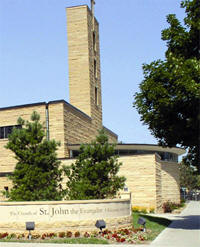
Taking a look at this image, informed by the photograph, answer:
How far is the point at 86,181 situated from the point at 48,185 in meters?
2.17

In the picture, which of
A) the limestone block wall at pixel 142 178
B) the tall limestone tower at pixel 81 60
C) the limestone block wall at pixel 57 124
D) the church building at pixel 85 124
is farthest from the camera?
the tall limestone tower at pixel 81 60

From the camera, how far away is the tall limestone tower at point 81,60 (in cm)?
4097

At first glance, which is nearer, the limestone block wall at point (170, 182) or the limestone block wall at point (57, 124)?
the limestone block wall at point (57, 124)

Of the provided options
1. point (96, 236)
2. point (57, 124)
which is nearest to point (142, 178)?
point (57, 124)

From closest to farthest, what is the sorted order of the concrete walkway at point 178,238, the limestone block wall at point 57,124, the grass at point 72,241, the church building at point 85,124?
the concrete walkway at point 178,238
the grass at point 72,241
the church building at point 85,124
the limestone block wall at point 57,124

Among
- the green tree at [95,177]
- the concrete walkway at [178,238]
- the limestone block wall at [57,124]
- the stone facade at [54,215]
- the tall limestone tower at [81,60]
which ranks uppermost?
the tall limestone tower at [81,60]

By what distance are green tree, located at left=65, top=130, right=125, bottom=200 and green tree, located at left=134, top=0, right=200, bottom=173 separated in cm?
328

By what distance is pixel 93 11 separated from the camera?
4494cm

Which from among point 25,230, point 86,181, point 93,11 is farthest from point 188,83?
point 93,11

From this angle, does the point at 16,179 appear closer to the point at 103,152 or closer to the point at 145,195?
the point at 103,152

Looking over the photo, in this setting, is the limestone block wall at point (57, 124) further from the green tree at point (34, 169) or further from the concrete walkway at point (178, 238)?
the concrete walkway at point (178, 238)

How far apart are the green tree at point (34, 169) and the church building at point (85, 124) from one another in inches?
432

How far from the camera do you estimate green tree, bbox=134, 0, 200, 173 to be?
20391 mm

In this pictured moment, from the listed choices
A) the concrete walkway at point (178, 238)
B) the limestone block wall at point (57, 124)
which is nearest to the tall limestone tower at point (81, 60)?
the limestone block wall at point (57, 124)
